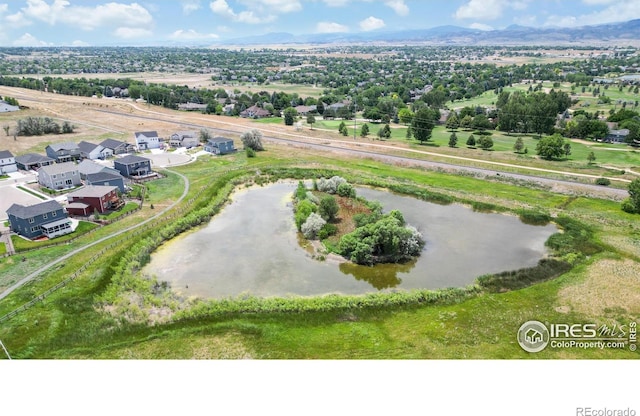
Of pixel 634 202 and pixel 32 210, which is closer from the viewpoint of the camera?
pixel 32 210

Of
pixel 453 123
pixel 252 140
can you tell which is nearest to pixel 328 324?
pixel 252 140

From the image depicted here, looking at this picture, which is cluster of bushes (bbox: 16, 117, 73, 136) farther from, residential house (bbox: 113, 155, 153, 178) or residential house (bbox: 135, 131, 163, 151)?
residential house (bbox: 113, 155, 153, 178)

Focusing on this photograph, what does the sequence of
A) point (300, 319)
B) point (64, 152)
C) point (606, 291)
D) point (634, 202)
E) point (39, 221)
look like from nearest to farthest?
point (300, 319) < point (606, 291) < point (39, 221) < point (634, 202) < point (64, 152)

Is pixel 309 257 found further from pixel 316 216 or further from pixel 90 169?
pixel 90 169

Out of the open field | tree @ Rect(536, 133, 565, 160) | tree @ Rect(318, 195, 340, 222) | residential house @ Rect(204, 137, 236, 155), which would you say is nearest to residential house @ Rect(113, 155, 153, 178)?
residential house @ Rect(204, 137, 236, 155)

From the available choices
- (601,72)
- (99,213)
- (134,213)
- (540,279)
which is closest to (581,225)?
(540,279)
